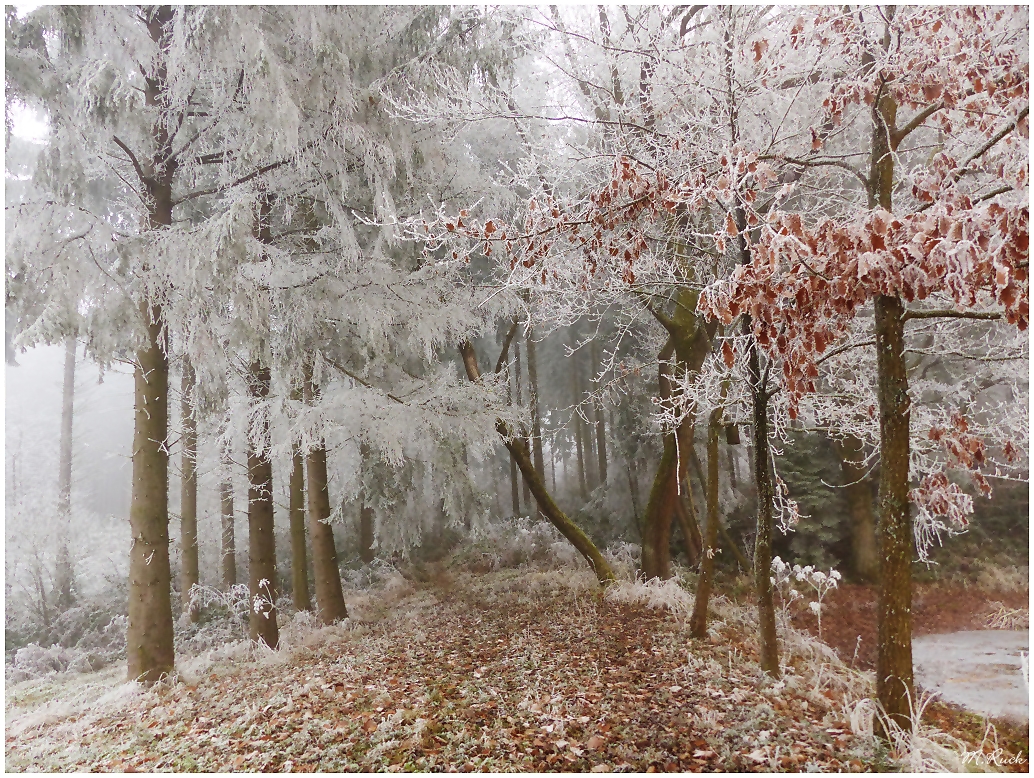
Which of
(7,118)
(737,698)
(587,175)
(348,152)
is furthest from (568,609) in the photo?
(7,118)

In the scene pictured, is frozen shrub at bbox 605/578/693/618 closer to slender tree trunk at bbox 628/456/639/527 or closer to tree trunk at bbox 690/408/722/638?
tree trunk at bbox 690/408/722/638

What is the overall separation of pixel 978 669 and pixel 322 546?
6397 mm

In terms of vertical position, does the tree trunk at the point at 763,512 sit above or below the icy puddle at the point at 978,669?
above

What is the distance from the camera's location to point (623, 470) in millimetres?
9945

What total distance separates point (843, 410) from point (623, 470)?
622 centimetres

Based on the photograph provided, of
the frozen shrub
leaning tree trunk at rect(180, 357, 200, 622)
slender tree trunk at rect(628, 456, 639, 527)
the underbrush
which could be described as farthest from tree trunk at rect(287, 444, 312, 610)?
slender tree trunk at rect(628, 456, 639, 527)

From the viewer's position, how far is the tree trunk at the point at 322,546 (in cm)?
648

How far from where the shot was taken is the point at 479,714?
3.26 m

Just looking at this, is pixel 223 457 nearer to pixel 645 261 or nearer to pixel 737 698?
pixel 645 261

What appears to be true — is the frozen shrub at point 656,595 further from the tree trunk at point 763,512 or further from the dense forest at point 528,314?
the tree trunk at point 763,512

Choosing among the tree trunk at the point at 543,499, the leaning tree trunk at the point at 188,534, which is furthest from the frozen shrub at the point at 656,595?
the leaning tree trunk at the point at 188,534

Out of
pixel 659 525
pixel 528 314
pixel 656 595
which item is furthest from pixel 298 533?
pixel 659 525

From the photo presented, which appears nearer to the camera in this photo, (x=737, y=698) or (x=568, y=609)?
(x=737, y=698)

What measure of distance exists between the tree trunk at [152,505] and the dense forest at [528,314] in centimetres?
3
